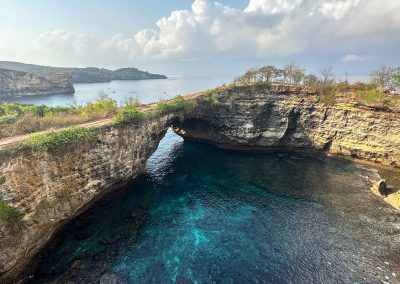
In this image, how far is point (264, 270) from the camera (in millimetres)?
25969

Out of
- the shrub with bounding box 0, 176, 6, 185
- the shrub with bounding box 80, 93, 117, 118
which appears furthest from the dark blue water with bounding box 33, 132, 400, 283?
the shrub with bounding box 80, 93, 117, 118

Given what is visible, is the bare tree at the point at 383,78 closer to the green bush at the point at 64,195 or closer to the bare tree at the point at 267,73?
the bare tree at the point at 267,73

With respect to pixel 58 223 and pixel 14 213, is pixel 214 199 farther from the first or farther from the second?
pixel 14 213

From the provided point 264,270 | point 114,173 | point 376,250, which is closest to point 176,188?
point 114,173

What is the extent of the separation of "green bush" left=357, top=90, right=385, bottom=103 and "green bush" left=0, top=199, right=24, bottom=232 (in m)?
59.8

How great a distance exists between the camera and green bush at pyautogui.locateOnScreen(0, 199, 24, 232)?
955 inches

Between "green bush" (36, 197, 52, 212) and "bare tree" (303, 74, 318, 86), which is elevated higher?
"bare tree" (303, 74, 318, 86)

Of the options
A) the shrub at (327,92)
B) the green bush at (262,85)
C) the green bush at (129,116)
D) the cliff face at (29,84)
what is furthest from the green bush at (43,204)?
the cliff face at (29,84)

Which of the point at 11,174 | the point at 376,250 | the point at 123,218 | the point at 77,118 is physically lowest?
the point at 123,218

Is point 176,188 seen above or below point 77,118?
below

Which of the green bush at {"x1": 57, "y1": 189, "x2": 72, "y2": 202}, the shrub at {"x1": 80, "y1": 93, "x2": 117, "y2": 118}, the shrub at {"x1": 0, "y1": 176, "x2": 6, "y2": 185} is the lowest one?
the green bush at {"x1": 57, "y1": 189, "x2": 72, "y2": 202}

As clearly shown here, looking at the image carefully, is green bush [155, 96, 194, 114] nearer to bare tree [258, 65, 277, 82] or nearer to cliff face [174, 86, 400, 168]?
cliff face [174, 86, 400, 168]

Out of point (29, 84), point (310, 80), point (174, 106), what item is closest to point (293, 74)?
point (310, 80)

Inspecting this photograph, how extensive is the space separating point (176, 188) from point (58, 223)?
18.3m
